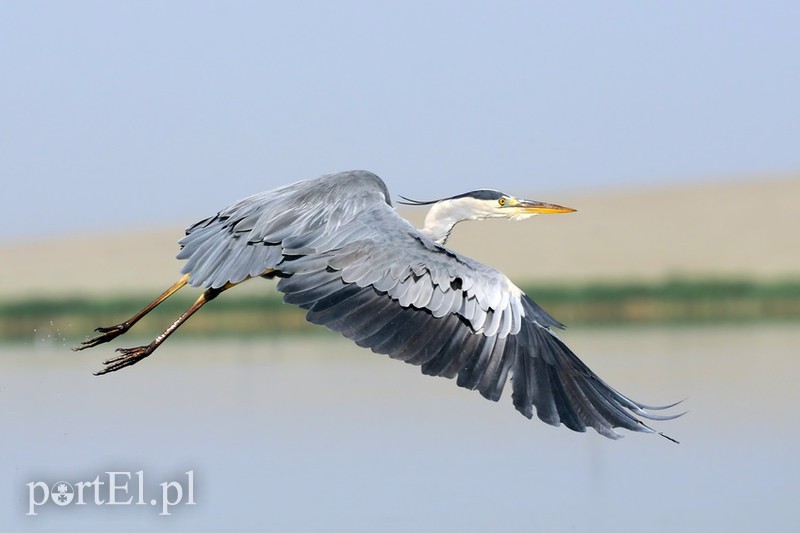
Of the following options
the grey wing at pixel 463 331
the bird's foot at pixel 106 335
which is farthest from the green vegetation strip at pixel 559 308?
the grey wing at pixel 463 331

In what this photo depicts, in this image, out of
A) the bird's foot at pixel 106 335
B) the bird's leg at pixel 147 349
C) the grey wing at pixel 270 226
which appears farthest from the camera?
the bird's foot at pixel 106 335

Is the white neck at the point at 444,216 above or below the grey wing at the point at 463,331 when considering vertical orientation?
above

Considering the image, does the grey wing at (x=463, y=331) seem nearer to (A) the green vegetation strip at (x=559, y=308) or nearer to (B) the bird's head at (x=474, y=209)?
(B) the bird's head at (x=474, y=209)

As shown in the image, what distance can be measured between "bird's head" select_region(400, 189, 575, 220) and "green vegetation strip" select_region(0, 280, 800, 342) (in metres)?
8.04

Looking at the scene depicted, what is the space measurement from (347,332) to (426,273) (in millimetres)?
462

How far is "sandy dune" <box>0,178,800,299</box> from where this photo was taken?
22375 mm

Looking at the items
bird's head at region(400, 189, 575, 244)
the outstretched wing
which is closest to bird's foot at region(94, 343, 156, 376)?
the outstretched wing

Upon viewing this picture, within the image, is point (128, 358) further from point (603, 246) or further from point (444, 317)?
point (603, 246)

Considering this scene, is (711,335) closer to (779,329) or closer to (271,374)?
(779,329)

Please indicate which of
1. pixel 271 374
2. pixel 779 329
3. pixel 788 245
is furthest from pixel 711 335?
pixel 788 245

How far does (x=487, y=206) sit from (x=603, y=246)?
17.0 m

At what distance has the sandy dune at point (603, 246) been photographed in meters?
22.4

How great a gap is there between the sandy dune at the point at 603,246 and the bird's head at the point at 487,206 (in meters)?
12.5

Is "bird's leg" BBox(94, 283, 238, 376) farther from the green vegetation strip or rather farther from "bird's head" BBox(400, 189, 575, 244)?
the green vegetation strip
